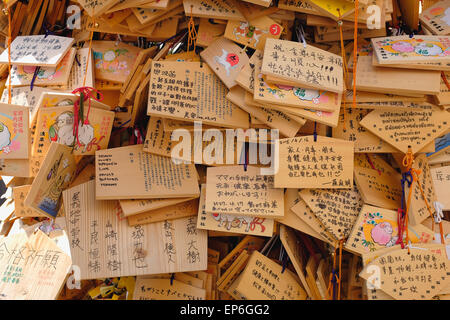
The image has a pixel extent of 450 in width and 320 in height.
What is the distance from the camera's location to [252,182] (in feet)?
5.65

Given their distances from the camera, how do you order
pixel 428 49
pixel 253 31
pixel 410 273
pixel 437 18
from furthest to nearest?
pixel 437 18 → pixel 253 31 → pixel 428 49 → pixel 410 273

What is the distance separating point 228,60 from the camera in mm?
1753

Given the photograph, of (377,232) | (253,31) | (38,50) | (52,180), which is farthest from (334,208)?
(38,50)

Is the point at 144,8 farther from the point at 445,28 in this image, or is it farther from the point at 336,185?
the point at 445,28

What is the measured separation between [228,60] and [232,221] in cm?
64

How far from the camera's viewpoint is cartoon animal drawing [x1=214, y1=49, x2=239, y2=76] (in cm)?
174

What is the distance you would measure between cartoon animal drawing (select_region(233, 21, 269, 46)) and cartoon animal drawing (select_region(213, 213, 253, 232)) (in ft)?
2.37

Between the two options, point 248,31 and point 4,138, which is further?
point 248,31

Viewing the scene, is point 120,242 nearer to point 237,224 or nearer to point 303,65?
point 237,224

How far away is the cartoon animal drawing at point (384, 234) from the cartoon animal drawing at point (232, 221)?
473mm

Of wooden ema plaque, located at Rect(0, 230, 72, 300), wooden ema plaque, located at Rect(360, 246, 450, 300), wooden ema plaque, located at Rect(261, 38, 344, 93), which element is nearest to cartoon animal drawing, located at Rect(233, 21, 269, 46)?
wooden ema plaque, located at Rect(261, 38, 344, 93)

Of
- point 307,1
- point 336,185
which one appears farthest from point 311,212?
point 307,1

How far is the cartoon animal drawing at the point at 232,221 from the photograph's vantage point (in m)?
1.71

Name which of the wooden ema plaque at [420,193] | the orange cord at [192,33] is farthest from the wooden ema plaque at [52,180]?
the wooden ema plaque at [420,193]
